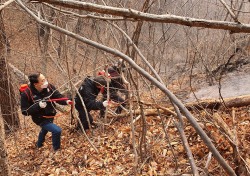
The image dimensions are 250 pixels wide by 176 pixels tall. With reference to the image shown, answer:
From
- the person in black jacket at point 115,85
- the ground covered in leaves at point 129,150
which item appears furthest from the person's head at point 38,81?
the ground covered in leaves at point 129,150

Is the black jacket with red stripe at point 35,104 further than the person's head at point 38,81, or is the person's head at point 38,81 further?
the black jacket with red stripe at point 35,104

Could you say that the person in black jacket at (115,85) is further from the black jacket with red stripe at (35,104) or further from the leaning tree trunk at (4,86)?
the leaning tree trunk at (4,86)

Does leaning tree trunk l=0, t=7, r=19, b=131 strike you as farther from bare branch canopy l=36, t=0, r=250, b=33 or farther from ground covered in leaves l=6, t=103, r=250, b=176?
bare branch canopy l=36, t=0, r=250, b=33

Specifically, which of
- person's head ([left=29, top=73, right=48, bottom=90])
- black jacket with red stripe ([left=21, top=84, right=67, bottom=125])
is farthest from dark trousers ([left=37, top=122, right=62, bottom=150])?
person's head ([left=29, top=73, right=48, bottom=90])

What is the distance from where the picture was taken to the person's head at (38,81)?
16.4 ft

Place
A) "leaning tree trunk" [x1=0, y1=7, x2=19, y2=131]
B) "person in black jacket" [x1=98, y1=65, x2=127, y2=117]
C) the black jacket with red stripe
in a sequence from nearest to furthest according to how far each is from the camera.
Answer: the black jacket with red stripe → "person in black jacket" [x1=98, y1=65, x2=127, y2=117] → "leaning tree trunk" [x1=0, y1=7, x2=19, y2=131]

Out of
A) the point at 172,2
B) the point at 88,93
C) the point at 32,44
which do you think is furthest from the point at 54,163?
the point at 32,44

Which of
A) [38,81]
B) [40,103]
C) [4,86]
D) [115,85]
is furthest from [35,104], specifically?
[4,86]

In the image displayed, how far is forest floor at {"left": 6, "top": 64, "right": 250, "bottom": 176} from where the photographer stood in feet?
13.1

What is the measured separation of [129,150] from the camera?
5.05 metres

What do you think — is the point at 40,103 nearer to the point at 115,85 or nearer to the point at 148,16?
the point at 115,85

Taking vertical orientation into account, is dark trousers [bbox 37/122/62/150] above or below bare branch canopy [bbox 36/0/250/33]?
below

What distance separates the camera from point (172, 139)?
4.84m

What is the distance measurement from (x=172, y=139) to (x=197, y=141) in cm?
48
